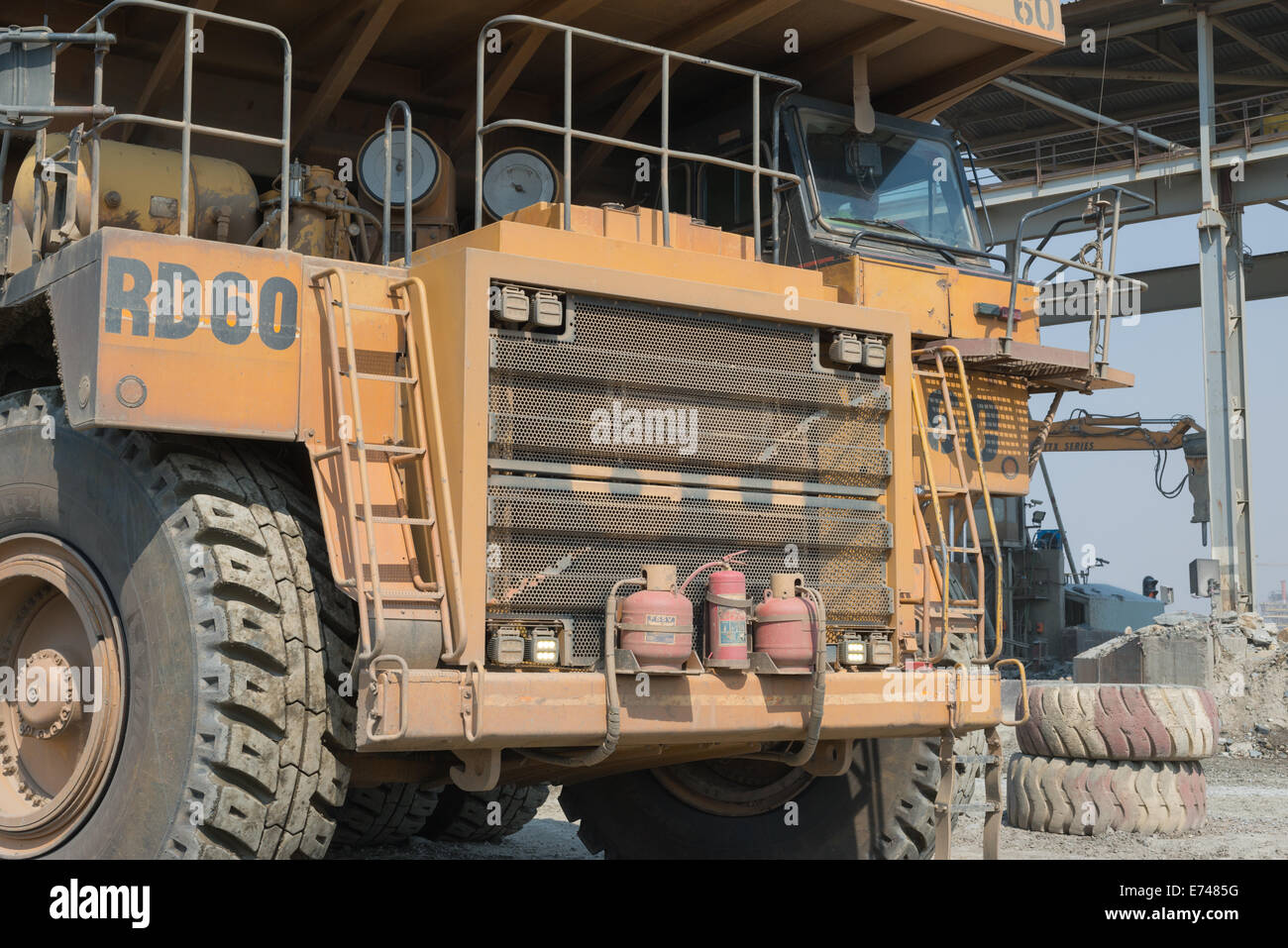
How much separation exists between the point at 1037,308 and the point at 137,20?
15.6 feet

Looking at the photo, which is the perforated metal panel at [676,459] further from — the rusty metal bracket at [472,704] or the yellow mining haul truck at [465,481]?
the rusty metal bracket at [472,704]

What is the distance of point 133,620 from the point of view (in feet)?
17.9

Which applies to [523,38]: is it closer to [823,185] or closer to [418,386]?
[823,185]

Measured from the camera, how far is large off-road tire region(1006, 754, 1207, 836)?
10445 mm

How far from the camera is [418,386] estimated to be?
5.59 m

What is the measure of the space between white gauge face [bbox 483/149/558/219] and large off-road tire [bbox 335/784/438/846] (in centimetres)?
345

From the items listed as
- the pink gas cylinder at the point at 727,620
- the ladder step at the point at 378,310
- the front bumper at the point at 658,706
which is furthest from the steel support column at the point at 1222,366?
the ladder step at the point at 378,310

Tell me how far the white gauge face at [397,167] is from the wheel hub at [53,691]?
2280 millimetres

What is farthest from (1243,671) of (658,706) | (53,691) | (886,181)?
(53,691)

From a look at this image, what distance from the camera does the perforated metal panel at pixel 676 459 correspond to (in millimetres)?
5613

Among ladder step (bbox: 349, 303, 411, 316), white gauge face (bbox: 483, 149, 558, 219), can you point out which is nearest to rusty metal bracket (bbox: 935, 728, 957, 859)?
ladder step (bbox: 349, 303, 411, 316)

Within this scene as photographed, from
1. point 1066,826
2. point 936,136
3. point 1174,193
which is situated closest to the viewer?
point 936,136

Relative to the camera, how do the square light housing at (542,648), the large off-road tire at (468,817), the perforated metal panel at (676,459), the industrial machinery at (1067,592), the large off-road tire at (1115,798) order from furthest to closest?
1. the industrial machinery at (1067,592)
2. the large off-road tire at (1115,798)
3. the large off-road tire at (468,817)
4. the perforated metal panel at (676,459)
5. the square light housing at (542,648)

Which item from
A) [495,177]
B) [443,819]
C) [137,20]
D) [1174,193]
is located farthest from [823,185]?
[1174,193]
